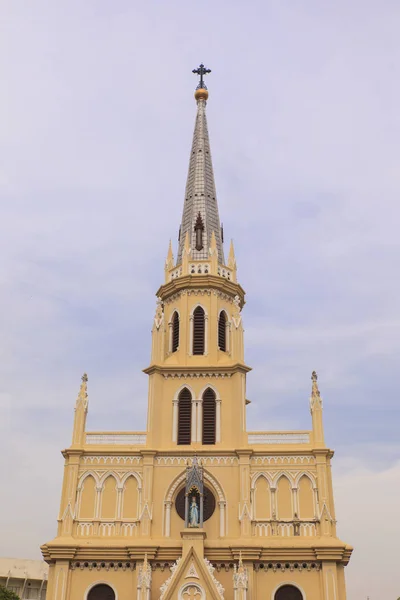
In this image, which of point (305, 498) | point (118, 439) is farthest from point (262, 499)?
point (118, 439)

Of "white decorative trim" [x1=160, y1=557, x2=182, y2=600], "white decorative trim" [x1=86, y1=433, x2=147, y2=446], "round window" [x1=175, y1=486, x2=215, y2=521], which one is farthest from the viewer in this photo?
"white decorative trim" [x1=86, y1=433, x2=147, y2=446]

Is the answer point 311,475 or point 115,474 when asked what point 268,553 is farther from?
point 115,474

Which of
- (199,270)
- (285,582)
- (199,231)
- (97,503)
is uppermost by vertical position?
(199,231)

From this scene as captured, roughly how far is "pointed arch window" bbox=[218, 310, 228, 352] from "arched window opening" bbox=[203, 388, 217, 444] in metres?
2.80

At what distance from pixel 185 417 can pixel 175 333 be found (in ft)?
15.3

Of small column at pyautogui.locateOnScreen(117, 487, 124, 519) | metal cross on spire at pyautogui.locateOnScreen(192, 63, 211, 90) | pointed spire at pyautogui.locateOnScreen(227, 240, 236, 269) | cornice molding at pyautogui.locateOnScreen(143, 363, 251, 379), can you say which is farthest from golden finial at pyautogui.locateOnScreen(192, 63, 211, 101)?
small column at pyautogui.locateOnScreen(117, 487, 124, 519)

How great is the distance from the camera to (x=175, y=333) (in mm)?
33312

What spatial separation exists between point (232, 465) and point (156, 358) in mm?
6148

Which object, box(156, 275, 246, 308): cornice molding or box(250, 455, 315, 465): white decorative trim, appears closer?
box(250, 455, 315, 465): white decorative trim

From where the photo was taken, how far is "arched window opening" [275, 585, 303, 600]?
86.5 feet

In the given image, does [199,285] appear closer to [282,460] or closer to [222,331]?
[222,331]

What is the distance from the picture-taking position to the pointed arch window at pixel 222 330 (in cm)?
3294

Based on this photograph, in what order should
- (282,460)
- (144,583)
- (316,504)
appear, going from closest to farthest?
(144,583) < (316,504) < (282,460)

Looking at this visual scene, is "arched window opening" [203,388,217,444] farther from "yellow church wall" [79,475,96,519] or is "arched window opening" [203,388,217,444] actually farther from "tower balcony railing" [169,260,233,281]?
"tower balcony railing" [169,260,233,281]
